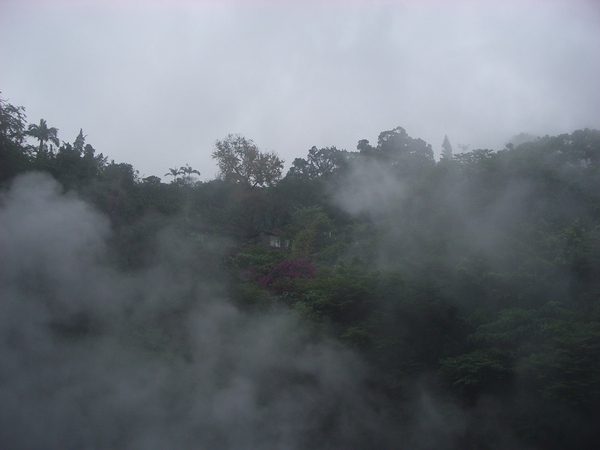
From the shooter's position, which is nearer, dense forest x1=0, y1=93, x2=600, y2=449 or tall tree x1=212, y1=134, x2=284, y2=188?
dense forest x1=0, y1=93, x2=600, y2=449

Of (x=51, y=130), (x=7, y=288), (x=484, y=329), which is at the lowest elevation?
(x=484, y=329)

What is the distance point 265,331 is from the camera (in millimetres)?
8609

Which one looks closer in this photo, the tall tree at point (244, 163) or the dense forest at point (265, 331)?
the dense forest at point (265, 331)

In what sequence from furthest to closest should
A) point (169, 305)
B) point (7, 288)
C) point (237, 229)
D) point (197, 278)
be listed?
1. point (237, 229)
2. point (197, 278)
3. point (169, 305)
4. point (7, 288)

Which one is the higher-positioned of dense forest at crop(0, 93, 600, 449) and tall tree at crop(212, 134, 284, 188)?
tall tree at crop(212, 134, 284, 188)

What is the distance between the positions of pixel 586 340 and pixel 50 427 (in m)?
7.30

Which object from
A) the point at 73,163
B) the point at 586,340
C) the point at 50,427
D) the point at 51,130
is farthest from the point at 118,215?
the point at 51,130

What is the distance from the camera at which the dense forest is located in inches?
256

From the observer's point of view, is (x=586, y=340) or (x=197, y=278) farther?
(x=197, y=278)

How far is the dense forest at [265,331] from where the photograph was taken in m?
6.51

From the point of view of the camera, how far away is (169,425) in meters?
7.09

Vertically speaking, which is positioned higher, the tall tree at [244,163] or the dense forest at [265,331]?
the tall tree at [244,163]

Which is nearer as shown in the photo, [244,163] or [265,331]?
[265,331]

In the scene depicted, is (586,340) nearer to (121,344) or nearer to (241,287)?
(241,287)
